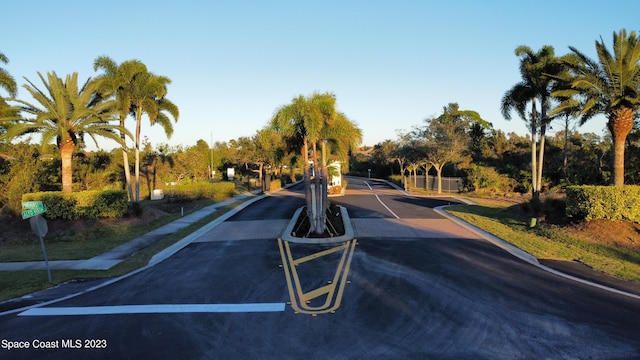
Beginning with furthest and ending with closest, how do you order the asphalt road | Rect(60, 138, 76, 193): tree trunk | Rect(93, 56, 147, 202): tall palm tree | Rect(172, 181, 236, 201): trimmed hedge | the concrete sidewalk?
Rect(172, 181, 236, 201): trimmed hedge
Rect(93, 56, 147, 202): tall palm tree
Rect(60, 138, 76, 193): tree trunk
the concrete sidewalk
the asphalt road

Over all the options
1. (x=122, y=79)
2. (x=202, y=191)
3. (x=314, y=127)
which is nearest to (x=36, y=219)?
(x=314, y=127)

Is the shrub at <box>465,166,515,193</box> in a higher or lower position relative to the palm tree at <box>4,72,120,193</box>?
lower

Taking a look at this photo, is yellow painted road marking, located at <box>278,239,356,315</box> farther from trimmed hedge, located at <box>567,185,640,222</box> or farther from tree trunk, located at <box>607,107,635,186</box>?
tree trunk, located at <box>607,107,635,186</box>

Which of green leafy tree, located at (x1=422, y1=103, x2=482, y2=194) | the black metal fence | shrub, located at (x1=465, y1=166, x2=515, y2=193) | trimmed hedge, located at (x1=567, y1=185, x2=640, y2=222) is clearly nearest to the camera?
trimmed hedge, located at (x1=567, y1=185, x2=640, y2=222)

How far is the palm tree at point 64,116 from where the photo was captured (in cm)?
1959

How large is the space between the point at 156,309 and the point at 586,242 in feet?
44.6

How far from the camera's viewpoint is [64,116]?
784 inches

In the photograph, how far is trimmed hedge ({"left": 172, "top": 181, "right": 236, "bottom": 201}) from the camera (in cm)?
3200

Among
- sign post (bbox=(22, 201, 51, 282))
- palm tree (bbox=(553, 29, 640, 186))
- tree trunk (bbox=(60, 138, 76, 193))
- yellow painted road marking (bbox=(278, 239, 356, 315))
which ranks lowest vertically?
yellow painted road marking (bbox=(278, 239, 356, 315))

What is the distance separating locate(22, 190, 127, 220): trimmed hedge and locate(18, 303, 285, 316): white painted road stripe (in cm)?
1217

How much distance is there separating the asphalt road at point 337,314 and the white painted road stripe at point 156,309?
40mm

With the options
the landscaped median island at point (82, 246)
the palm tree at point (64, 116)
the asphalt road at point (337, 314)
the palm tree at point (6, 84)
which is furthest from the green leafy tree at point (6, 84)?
the asphalt road at point (337, 314)

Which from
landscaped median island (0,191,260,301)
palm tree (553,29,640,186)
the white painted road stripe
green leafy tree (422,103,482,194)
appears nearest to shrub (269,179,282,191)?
green leafy tree (422,103,482,194)

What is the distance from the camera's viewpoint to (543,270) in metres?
11.0
